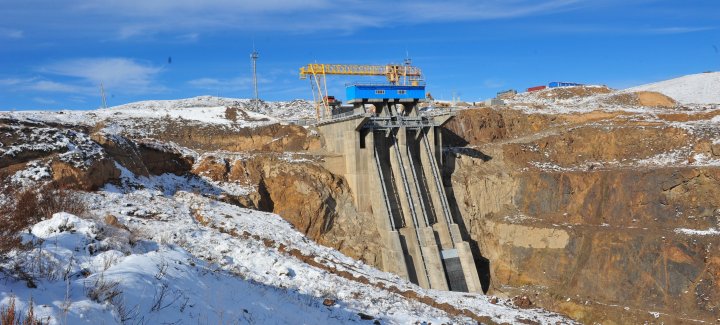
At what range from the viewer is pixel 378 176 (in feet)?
124

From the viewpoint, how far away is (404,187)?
3803cm

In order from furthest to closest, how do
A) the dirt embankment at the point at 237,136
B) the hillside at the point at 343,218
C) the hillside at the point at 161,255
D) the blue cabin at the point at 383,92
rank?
the dirt embankment at the point at 237,136, the blue cabin at the point at 383,92, the hillside at the point at 343,218, the hillside at the point at 161,255

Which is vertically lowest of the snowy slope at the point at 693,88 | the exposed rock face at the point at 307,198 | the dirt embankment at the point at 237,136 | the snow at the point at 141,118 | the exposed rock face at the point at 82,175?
the exposed rock face at the point at 307,198

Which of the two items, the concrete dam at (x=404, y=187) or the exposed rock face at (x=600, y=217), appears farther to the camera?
the concrete dam at (x=404, y=187)

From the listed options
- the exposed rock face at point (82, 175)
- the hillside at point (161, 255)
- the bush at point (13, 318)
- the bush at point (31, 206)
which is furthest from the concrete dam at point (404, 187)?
the bush at point (13, 318)

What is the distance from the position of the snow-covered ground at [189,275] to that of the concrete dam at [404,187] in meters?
11.6

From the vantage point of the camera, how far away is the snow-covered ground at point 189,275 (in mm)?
8414

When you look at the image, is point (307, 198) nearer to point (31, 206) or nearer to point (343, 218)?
point (343, 218)

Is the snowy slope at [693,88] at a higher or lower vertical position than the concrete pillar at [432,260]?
higher

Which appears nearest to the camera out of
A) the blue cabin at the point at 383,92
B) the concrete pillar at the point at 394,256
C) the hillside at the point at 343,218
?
the hillside at the point at 343,218

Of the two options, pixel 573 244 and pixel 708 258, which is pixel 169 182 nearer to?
pixel 573 244

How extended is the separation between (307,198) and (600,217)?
21.1 meters

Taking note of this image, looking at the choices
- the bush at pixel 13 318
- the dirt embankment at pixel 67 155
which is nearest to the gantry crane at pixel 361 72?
the dirt embankment at pixel 67 155

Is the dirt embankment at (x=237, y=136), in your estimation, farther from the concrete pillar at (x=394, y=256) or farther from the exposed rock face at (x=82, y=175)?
the exposed rock face at (x=82, y=175)
